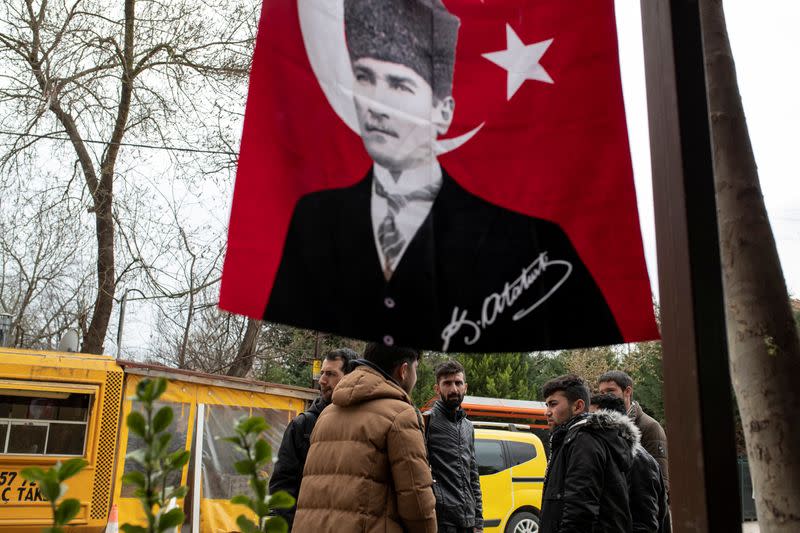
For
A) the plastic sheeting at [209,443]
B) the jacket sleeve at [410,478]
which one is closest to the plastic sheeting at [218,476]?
the plastic sheeting at [209,443]

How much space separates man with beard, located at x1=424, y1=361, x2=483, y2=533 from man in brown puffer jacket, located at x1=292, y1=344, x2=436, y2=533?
1.80 metres

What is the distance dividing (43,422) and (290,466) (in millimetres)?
8170

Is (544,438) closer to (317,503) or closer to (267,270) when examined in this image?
(317,503)

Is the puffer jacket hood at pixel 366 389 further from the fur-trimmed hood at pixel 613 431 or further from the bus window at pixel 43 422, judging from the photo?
the bus window at pixel 43 422

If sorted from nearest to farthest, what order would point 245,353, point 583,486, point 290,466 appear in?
point 583,486 < point 290,466 < point 245,353

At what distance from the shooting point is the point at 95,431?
11.2 meters

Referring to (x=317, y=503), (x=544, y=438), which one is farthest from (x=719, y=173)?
(x=544, y=438)

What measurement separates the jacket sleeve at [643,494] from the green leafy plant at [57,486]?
13.1 ft

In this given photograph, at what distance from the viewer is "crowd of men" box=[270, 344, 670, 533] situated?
3.19 metres

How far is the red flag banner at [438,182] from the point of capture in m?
→ 1.95

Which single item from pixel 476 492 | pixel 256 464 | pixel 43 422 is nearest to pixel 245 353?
pixel 43 422

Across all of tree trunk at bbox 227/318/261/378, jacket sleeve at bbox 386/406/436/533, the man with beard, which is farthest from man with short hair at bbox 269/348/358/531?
tree trunk at bbox 227/318/261/378

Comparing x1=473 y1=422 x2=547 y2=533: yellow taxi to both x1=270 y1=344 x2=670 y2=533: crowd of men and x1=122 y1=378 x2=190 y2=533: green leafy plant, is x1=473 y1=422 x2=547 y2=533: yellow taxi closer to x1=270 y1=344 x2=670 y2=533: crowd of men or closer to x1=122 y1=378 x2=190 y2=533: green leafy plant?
x1=270 y1=344 x2=670 y2=533: crowd of men
